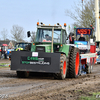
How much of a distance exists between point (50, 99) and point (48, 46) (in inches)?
195

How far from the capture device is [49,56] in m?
9.53

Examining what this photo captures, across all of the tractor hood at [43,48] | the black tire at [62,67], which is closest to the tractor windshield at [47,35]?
the tractor hood at [43,48]

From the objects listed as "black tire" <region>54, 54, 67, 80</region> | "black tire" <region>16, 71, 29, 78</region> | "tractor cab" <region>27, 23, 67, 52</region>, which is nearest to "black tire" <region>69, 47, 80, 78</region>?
"black tire" <region>54, 54, 67, 80</region>

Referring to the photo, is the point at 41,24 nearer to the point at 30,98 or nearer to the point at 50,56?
the point at 50,56

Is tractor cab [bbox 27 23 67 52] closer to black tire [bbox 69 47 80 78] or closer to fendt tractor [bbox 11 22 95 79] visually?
fendt tractor [bbox 11 22 95 79]

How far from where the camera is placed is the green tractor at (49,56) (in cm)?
951

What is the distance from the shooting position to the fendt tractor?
31.2 feet

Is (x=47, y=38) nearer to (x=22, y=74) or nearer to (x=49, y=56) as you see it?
(x=49, y=56)

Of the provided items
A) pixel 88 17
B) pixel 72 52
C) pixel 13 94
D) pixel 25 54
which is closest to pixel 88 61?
pixel 72 52

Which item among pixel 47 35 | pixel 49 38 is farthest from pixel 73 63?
pixel 47 35

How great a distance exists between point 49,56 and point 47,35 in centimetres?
163

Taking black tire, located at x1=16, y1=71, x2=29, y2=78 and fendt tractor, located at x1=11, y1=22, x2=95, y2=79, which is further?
black tire, located at x1=16, y1=71, x2=29, y2=78

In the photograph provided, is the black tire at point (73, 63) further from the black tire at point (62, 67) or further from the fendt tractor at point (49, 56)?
the black tire at point (62, 67)

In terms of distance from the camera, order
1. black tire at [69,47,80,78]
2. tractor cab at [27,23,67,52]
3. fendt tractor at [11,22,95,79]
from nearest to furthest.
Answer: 1. fendt tractor at [11,22,95,79]
2. tractor cab at [27,23,67,52]
3. black tire at [69,47,80,78]
